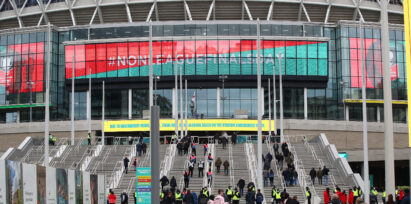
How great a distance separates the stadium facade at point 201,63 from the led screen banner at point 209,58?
0.11 metres

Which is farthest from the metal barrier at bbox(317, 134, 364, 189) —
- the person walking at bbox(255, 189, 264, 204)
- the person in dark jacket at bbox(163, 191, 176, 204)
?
the person in dark jacket at bbox(163, 191, 176, 204)

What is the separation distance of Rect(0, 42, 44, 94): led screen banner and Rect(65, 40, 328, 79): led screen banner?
5.55 meters

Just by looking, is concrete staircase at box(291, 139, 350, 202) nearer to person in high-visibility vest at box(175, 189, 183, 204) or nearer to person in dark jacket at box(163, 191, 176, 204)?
person in high-visibility vest at box(175, 189, 183, 204)

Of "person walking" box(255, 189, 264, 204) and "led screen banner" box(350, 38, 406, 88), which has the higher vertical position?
"led screen banner" box(350, 38, 406, 88)

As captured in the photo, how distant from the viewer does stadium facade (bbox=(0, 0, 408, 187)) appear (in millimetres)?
76688

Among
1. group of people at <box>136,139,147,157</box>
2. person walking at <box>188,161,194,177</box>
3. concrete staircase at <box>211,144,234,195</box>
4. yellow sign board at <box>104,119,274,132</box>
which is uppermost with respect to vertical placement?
yellow sign board at <box>104,119,274,132</box>

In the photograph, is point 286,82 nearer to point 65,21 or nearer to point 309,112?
point 309,112

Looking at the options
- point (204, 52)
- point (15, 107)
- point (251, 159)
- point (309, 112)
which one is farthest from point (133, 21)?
point (251, 159)

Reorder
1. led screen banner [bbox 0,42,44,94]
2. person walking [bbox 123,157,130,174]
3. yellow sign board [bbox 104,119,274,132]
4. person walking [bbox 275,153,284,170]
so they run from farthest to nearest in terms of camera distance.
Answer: led screen banner [bbox 0,42,44,94]
yellow sign board [bbox 104,119,274,132]
person walking [bbox 275,153,284,170]
person walking [bbox 123,157,130,174]

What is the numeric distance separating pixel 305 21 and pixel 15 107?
117 ft

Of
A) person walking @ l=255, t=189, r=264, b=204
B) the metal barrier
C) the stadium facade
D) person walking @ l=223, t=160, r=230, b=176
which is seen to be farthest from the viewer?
the stadium facade

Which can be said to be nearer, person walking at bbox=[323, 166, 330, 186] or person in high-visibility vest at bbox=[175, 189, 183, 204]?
person in high-visibility vest at bbox=[175, 189, 183, 204]

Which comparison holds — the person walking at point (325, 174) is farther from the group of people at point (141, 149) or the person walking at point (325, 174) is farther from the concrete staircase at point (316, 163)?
the group of people at point (141, 149)

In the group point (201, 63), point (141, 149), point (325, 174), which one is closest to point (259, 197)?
point (325, 174)
